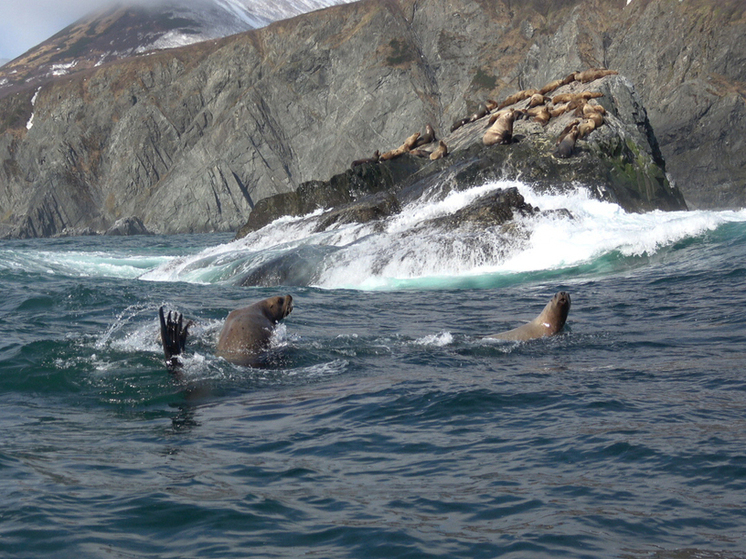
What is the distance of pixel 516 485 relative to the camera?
13.5ft

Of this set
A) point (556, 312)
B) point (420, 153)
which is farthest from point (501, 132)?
point (556, 312)

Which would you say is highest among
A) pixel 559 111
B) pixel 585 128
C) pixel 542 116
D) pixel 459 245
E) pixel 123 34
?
pixel 123 34

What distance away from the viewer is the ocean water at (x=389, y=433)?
3545mm

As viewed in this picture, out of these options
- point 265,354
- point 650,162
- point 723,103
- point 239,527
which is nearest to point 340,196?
point 650,162

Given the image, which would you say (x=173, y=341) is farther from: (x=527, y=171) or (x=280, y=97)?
(x=280, y=97)

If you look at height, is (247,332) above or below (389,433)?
above

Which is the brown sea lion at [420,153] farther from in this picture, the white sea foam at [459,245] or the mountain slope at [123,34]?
the mountain slope at [123,34]

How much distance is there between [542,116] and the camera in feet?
73.6

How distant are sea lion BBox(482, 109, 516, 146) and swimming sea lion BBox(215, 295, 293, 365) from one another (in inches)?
550

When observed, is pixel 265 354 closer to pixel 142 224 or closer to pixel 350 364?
pixel 350 364

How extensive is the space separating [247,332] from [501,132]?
49.3 feet

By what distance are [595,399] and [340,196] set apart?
19888mm

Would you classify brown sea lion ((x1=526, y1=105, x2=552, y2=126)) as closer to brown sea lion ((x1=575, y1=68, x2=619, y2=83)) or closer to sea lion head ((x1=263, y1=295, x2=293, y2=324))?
brown sea lion ((x1=575, y1=68, x2=619, y2=83))

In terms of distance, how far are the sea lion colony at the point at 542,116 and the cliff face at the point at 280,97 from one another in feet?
96.0
